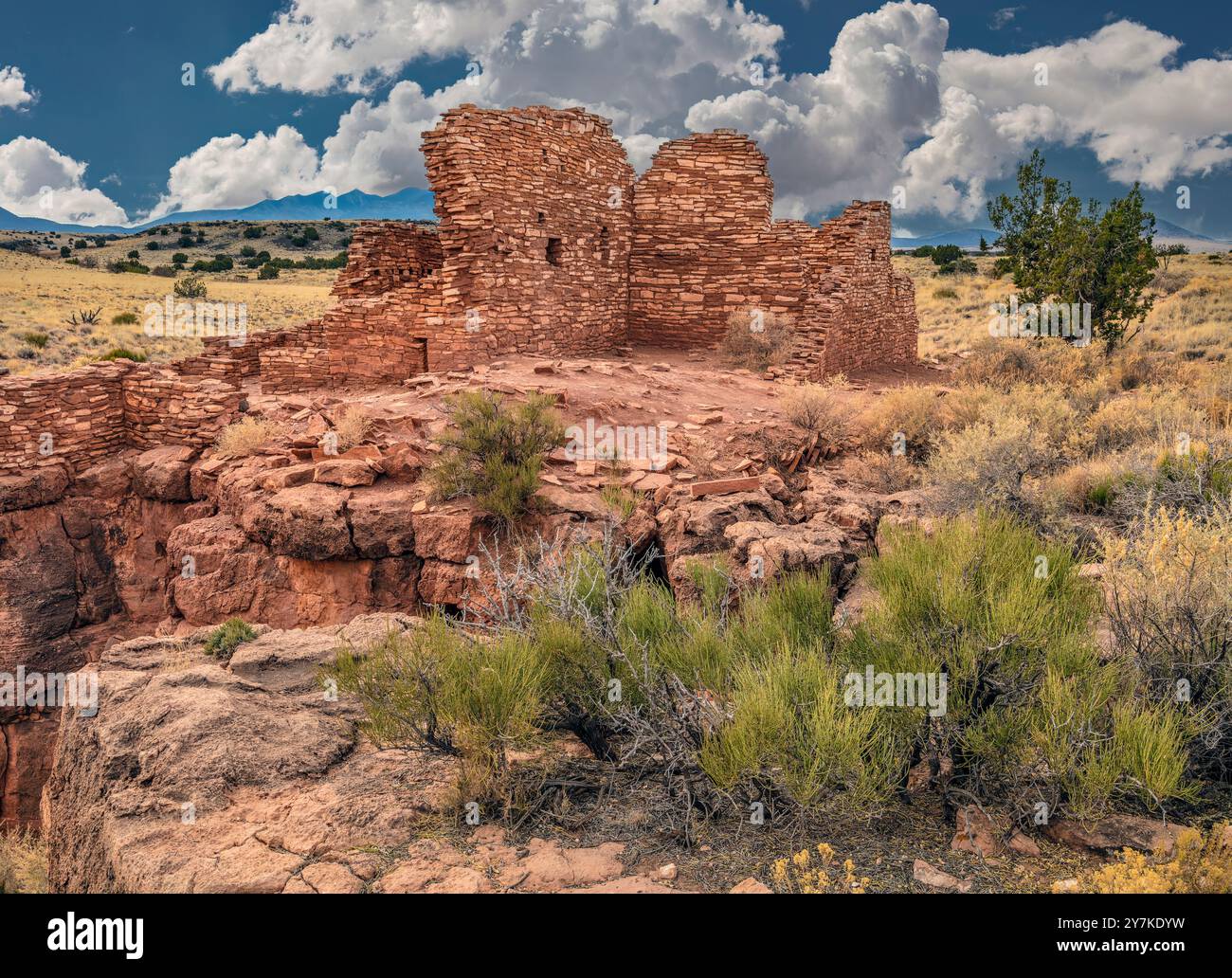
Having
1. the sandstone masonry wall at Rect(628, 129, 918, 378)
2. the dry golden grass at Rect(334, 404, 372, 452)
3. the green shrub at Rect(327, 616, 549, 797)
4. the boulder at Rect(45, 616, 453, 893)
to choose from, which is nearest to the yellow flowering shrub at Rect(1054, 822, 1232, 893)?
the green shrub at Rect(327, 616, 549, 797)

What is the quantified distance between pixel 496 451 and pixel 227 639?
3.40 m

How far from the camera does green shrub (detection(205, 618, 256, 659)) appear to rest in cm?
686

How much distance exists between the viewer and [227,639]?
6.93 metres

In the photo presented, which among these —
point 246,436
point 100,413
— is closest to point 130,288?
point 100,413

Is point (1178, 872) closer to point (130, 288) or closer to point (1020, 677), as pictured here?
point (1020, 677)

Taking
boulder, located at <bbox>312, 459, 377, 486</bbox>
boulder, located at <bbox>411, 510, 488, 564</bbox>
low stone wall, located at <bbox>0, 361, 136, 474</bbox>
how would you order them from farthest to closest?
1. low stone wall, located at <bbox>0, 361, 136, 474</bbox>
2. boulder, located at <bbox>312, 459, 377, 486</bbox>
3. boulder, located at <bbox>411, 510, 488, 564</bbox>

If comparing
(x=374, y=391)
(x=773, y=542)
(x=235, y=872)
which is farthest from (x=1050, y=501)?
(x=374, y=391)

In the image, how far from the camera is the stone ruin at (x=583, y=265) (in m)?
13.5

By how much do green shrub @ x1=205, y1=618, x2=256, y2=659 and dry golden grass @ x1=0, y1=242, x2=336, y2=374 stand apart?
11.4 meters

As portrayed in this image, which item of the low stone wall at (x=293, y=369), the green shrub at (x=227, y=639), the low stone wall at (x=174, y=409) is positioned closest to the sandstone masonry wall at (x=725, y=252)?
the low stone wall at (x=293, y=369)

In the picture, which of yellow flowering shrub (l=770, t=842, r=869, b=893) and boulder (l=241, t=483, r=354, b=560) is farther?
boulder (l=241, t=483, r=354, b=560)

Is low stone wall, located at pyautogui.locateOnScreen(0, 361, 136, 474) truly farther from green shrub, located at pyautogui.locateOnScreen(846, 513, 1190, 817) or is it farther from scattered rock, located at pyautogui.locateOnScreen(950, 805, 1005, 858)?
scattered rock, located at pyautogui.locateOnScreen(950, 805, 1005, 858)

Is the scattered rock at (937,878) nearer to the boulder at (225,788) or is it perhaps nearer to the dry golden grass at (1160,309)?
the boulder at (225,788)

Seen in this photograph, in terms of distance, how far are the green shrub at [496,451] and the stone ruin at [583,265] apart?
12.7ft
